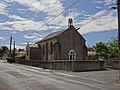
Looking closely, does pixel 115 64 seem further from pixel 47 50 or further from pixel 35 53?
pixel 35 53

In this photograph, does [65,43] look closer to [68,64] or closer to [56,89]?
[68,64]

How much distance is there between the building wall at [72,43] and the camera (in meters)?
62.8

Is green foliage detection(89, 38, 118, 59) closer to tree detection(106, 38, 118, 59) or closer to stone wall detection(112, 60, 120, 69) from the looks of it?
tree detection(106, 38, 118, 59)

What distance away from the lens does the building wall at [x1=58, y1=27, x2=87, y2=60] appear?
6281cm

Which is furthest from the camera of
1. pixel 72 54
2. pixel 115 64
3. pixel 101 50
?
pixel 101 50

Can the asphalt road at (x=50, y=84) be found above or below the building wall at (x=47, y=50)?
below

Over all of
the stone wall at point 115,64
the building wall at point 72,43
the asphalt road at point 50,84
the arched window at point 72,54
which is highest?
the building wall at point 72,43

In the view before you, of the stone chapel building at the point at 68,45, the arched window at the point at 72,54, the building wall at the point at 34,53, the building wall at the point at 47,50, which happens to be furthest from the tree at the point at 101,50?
the building wall at the point at 34,53

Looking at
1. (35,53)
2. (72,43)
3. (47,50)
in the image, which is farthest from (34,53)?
(72,43)

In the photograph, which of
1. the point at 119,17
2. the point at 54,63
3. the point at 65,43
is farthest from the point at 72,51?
the point at 119,17

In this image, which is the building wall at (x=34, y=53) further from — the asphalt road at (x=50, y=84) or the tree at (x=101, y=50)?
the asphalt road at (x=50, y=84)

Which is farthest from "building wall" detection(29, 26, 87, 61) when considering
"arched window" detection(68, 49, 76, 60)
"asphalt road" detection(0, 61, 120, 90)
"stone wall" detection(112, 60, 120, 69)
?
"asphalt road" detection(0, 61, 120, 90)

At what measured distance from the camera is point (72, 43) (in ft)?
209

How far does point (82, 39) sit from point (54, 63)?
66.0 feet
